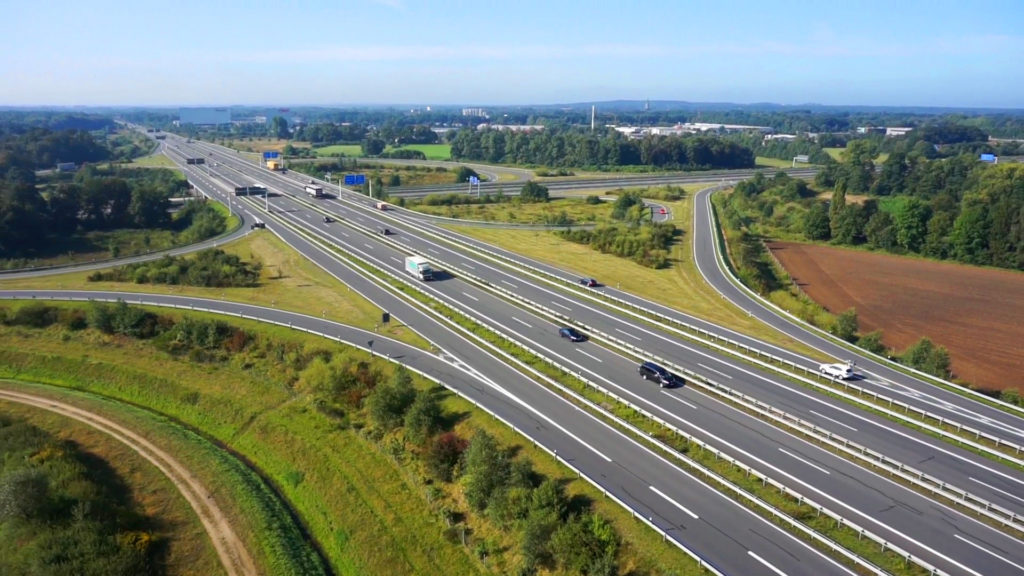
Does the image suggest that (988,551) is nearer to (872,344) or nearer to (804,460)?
(804,460)

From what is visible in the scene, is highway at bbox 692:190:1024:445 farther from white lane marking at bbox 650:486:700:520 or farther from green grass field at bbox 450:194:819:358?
white lane marking at bbox 650:486:700:520

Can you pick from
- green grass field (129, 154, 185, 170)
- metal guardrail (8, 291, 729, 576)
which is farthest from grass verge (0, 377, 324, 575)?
green grass field (129, 154, 185, 170)

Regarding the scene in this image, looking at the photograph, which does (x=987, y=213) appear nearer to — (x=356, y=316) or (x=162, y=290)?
(x=356, y=316)

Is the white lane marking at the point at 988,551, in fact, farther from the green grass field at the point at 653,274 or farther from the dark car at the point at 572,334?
the dark car at the point at 572,334

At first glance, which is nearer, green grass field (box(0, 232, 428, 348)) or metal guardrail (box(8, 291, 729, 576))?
metal guardrail (box(8, 291, 729, 576))

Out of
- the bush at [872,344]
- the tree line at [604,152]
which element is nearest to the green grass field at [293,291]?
the bush at [872,344]

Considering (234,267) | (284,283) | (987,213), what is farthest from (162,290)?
(987,213)
